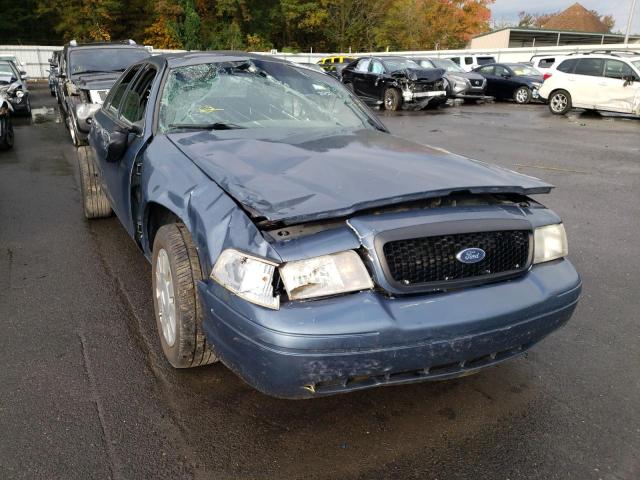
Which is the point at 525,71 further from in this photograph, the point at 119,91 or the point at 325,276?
the point at 325,276

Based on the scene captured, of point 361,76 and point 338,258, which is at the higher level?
point 361,76

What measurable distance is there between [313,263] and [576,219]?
15.5 feet

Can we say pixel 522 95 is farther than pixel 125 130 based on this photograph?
Yes

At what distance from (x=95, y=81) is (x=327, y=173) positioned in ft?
28.5

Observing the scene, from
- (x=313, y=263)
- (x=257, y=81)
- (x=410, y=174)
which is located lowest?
(x=313, y=263)

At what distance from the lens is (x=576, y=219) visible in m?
5.89

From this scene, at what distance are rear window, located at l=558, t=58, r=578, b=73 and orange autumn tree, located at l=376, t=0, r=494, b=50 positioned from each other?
38073 millimetres

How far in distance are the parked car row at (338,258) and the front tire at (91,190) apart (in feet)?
7.00

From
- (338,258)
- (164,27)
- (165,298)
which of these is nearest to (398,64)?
(165,298)

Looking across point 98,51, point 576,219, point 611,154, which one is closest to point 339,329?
point 576,219

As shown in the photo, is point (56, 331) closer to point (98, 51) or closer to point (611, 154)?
point (98, 51)

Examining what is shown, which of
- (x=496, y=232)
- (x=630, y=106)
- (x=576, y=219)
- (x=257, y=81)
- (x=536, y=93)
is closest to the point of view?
(x=496, y=232)

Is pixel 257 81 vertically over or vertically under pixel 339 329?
over

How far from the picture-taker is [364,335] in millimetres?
2047
